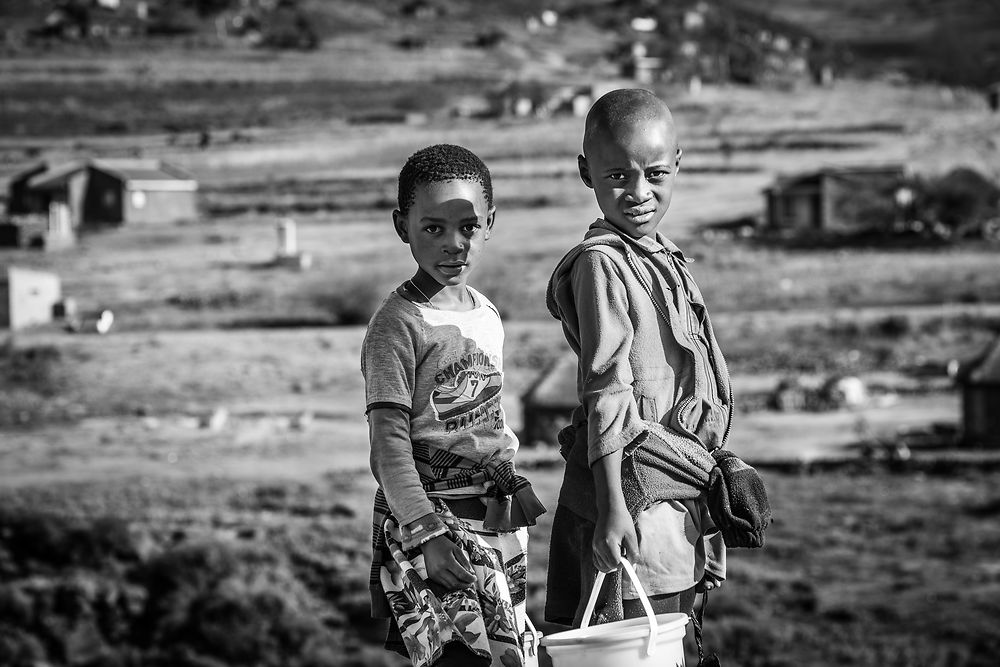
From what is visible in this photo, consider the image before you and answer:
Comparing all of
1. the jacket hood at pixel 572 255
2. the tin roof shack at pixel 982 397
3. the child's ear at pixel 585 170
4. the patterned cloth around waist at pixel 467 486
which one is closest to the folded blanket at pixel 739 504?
the patterned cloth around waist at pixel 467 486

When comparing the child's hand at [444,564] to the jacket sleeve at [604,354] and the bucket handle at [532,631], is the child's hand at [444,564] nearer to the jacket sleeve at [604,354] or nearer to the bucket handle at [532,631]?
the bucket handle at [532,631]

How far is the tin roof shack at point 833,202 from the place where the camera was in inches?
1630

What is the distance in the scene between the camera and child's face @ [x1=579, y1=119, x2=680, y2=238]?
3.06 m

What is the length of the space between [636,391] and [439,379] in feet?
1.35

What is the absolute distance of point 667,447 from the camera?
3.01 meters

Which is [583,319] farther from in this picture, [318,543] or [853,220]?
[853,220]

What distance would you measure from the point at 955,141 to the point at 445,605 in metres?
52.0

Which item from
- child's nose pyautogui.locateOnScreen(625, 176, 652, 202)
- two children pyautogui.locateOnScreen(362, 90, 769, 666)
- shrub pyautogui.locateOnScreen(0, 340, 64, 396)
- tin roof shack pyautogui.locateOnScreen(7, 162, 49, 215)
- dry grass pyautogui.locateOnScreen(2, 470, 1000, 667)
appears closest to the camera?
two children pyautogui.locateOnScreen(362, 90, 769, 666)

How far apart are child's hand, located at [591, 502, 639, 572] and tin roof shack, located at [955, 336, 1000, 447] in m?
23.7

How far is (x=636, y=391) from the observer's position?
3.02m

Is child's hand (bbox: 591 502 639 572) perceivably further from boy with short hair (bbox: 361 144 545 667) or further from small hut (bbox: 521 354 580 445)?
small hut (bbox: 521 354 580 445)

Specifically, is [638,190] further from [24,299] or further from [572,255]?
[24,299]

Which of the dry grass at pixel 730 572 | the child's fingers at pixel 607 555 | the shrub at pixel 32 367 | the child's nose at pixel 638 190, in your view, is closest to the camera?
the child's fingers at pixel 607 555

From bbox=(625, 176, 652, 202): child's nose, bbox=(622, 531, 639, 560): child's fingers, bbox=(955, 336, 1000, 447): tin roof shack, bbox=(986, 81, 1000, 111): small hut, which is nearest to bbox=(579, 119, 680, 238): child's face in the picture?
bbox=(625, 176, 652, 202): child's nose
